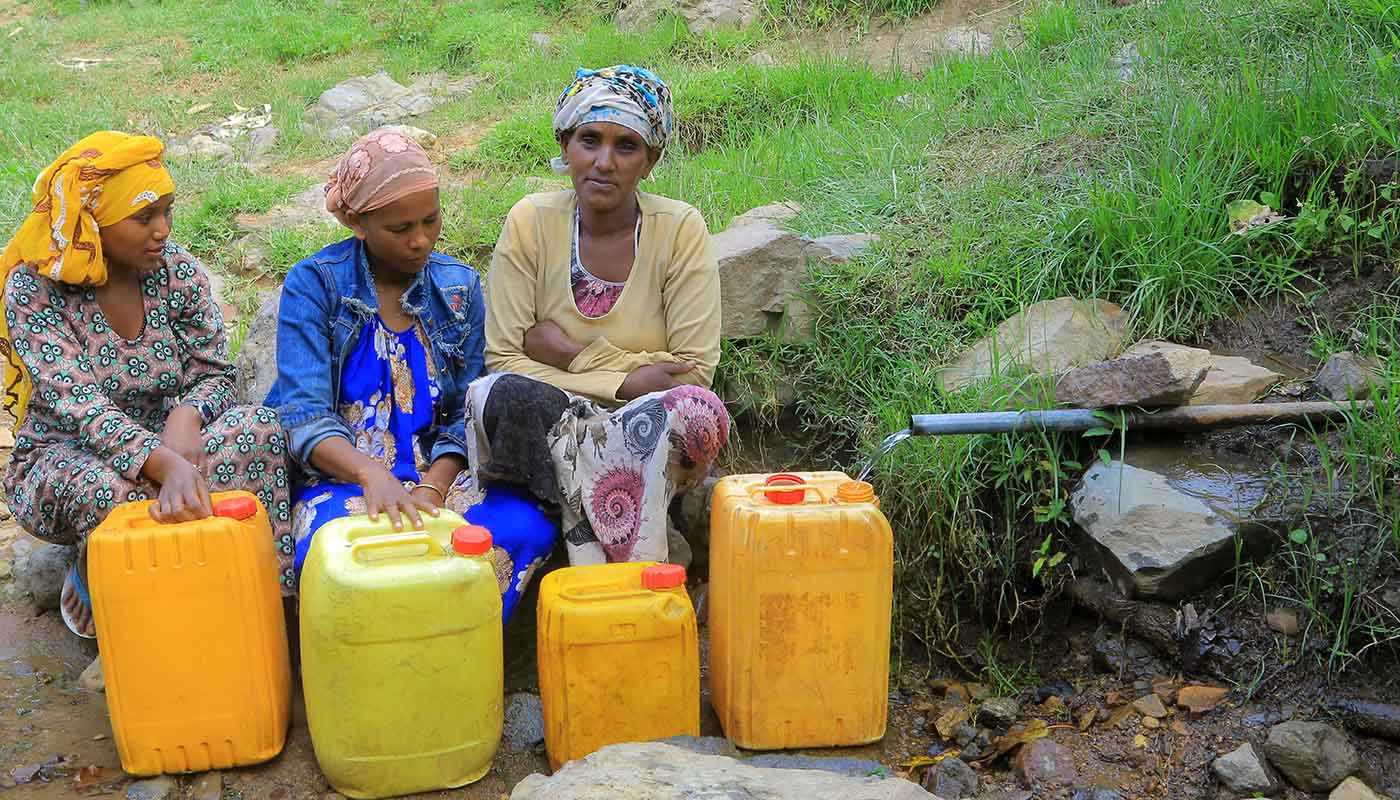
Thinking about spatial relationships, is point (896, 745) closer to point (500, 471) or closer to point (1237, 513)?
point (1237, 513)

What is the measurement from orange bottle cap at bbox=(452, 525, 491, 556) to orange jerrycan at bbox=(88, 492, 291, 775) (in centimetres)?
47

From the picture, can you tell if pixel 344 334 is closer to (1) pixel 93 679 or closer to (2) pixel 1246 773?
(1) pixel 93 679

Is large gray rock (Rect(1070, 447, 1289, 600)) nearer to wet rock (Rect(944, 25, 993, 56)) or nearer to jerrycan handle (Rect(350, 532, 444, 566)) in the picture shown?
jerrycan handle (Rect(350, 532, 444, 566))

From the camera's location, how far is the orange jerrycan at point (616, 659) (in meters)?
2.52

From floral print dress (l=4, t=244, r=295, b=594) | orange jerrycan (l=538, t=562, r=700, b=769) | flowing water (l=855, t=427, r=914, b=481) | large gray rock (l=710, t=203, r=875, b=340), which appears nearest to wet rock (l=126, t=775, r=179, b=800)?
floral print dress (l=4, t=244, r=295, b=594)

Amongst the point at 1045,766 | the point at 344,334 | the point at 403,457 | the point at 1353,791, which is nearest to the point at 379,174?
the point at 344,334

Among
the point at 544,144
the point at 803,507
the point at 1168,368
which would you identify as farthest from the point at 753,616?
the point at 544,144

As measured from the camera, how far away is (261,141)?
6875 mm

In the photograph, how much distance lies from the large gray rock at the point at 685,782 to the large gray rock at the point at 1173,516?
3.54 ft

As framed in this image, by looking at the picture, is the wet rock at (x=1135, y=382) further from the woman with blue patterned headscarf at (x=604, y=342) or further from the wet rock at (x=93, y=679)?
the wet rock at (x=93, y=679)

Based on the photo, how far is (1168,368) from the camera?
2.87 metres

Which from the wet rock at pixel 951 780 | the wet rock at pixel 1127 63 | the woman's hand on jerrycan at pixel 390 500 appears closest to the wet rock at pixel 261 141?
the woman's hand on jerrycan at pixel 390 500

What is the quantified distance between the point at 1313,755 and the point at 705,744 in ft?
4.37

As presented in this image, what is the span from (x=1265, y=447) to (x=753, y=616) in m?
1.46
